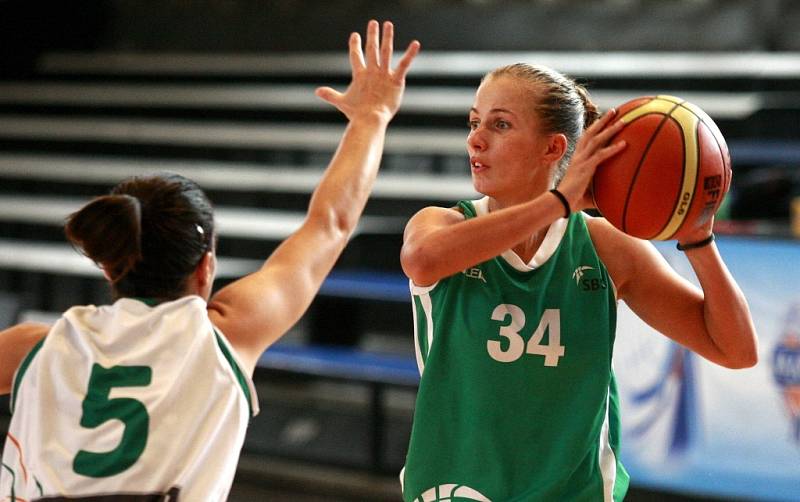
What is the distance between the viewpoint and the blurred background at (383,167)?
4691 millimetres

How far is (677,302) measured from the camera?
2.32 meters

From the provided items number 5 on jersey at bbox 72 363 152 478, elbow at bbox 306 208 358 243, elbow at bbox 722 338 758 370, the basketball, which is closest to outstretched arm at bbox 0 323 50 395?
number 5 on jersey at bbox 72 363 152 478

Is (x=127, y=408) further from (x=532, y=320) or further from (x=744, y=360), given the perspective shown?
(x=744, y=360)

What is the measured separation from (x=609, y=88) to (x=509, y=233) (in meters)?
5.78

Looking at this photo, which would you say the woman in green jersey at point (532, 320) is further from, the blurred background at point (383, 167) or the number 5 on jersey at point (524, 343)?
the blurred background at point (383, 167)

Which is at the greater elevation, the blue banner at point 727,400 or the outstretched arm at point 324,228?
the outstretched arm at point 324,228

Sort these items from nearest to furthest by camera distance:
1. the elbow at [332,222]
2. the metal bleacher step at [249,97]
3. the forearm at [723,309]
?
1. the forearm at [723,309]
2. the elbow at [332,222]
3. the metal bleacher step at [249,97]

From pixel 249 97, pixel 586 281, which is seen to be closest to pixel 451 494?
pixel 586 281

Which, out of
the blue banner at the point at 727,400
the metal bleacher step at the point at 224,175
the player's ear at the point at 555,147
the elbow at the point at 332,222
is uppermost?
the player's ear at the point at 555,147

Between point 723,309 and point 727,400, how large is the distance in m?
2.52

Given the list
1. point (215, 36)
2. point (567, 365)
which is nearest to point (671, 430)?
point (567, 365)

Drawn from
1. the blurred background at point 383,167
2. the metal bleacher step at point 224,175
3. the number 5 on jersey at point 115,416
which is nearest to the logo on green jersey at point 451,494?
the number 5 on jersey at point 115,416

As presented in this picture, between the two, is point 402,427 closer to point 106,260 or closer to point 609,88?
point 609,88

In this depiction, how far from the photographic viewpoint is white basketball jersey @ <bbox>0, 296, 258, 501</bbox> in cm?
191
